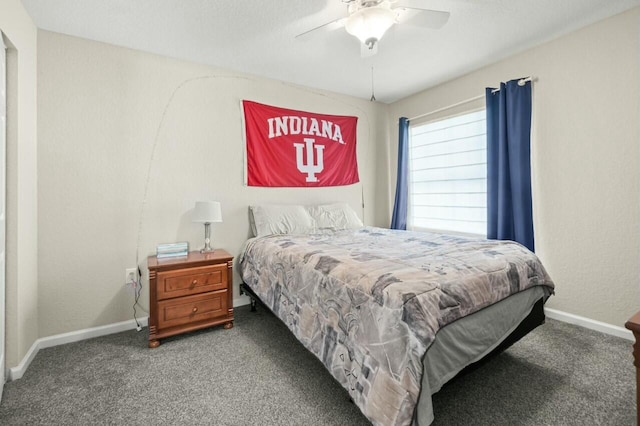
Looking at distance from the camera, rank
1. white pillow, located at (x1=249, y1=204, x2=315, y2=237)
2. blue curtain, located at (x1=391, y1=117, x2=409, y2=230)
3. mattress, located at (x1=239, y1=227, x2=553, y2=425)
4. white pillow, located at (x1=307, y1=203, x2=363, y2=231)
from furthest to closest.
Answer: blue curtain, located at (x1=391, y1=117, x2=409, y2=230)
white pillow, located at (x1=307, y1=203, x2=363, y2=231)
white pillow, located at (x1=249, y1=204, x2=315, y2=237)
mattress, located at (x1=239, y1=227, x2=553, y2=425)

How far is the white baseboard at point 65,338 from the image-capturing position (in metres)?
1.74

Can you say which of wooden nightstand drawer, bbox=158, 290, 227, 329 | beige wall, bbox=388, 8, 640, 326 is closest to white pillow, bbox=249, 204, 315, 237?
wooden nightstand drawer, bbox=158, 290, 227, 329

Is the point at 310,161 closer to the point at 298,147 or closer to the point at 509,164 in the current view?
the point at 298,147

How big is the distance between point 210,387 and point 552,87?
11.4 feet

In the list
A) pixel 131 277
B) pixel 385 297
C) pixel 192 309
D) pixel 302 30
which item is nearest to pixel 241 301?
pixel 192 309

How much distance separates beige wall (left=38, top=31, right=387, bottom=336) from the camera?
217 cm

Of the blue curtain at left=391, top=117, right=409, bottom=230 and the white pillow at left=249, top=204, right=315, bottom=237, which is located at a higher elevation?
the blue curtain at left=391, top=117, right=409, bottom=230

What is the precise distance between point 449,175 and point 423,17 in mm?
1979

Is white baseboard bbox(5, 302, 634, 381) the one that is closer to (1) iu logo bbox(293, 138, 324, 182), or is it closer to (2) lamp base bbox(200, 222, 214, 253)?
(2) lamp base bbox(200, 222, 214, 253)

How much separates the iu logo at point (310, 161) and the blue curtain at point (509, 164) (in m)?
1.78

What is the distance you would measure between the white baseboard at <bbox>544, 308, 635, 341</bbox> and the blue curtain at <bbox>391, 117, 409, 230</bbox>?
70.2 inches

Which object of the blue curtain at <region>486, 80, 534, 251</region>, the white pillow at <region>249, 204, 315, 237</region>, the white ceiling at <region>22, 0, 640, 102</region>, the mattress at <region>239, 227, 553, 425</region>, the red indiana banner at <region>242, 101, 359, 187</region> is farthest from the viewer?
the red indiana banner at <region>242, 101, 359, 187</region>

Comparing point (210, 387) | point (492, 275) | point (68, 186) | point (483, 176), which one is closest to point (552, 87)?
point (483, 176)

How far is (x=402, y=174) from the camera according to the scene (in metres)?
3.80
